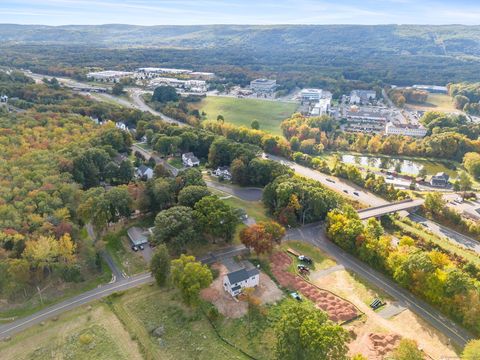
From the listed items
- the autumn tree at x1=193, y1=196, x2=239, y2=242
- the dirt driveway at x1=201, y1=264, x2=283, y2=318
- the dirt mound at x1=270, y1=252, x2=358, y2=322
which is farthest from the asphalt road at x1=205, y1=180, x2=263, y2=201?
the dirt driveway at x1=201, y1=264, x2=283, y2=318

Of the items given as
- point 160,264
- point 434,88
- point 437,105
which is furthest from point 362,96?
point 160,264

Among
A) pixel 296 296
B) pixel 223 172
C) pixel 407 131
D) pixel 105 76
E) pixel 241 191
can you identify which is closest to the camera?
pixel 296 296

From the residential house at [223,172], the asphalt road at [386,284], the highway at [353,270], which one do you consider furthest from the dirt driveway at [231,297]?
the residential house at [223,172]

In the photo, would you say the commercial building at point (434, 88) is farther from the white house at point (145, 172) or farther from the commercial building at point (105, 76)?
the white house at point (145, 172)

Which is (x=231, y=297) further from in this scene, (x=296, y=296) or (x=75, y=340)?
(x=75, y=340)

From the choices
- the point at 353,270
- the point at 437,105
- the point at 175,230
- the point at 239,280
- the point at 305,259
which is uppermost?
the point at 175,230

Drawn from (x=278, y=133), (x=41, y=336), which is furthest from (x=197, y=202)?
(x=278, y=133)

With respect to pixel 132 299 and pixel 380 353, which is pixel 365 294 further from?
pixel 132 299
